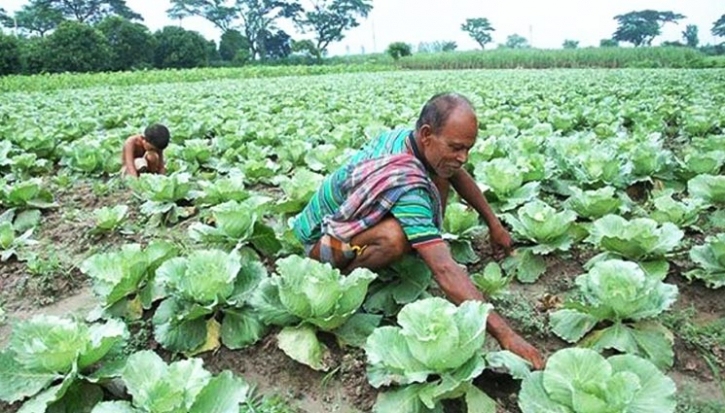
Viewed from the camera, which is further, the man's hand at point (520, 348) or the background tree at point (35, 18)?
the background tree at point (35, 18)

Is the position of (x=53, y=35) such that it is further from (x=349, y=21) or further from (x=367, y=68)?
(x=349, y=21)

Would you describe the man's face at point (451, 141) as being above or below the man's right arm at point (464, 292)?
above

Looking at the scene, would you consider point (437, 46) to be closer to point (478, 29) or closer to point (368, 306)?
point (478, 29)

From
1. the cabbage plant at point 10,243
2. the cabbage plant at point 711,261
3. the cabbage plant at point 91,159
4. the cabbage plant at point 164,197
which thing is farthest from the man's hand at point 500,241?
the cabbage plant at point 91,159

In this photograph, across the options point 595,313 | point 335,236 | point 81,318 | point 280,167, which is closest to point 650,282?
point 595,313

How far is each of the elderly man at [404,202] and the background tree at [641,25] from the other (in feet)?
206

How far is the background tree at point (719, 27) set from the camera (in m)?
56.2

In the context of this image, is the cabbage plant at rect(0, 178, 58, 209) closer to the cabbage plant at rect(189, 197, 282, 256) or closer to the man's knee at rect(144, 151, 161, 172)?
the man's knee at rect(144, 151, 161, 172)

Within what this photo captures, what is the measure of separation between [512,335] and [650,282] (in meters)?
0.55

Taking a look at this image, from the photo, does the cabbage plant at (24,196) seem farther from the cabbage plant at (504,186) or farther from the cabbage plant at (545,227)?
the cabbage plant at (545,227)

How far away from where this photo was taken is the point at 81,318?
8.36 feet

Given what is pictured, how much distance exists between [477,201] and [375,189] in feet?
2.34

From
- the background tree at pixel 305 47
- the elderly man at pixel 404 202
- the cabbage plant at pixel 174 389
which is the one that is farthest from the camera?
the background tree at pixel 305 47

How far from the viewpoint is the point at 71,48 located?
26422 millimetres
